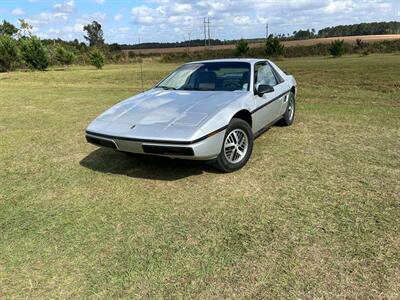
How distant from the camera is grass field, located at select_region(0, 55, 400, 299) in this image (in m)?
2.45

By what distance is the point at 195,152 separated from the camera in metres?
3.72

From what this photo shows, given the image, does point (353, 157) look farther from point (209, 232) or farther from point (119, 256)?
point (119, 256)

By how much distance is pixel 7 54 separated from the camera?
31.2 metres

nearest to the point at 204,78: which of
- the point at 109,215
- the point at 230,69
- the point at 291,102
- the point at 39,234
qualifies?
the point at 230,69

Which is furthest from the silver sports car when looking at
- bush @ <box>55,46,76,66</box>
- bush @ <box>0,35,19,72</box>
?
bush @ <box>55,46,76,66</box>

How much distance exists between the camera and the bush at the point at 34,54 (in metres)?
31.4

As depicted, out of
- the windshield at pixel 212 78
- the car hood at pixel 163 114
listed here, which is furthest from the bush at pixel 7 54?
the car hood at pixel 163 114

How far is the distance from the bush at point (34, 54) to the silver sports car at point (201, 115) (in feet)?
100

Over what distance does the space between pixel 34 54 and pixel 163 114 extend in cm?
3191

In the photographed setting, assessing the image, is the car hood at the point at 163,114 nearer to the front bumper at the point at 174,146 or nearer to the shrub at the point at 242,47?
the front bumper at the point at 174,146

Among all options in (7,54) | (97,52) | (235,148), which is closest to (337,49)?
(97,52)

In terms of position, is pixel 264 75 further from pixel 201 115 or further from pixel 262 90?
pixel 201 115

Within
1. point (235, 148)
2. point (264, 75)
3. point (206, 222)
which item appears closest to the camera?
point (206, 222)

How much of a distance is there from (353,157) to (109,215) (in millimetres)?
3217
